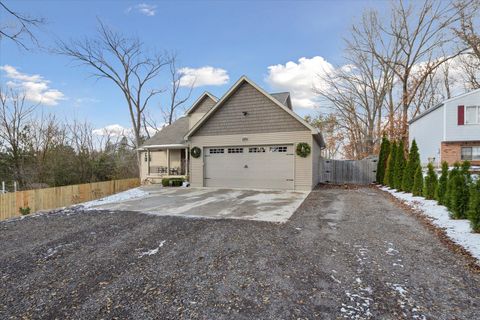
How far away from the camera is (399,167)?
1091 cm

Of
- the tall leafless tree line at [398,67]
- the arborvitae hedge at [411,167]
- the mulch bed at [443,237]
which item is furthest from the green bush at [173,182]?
the tall leafless tree line at [398,67]

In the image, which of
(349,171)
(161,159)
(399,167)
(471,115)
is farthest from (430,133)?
(161,159)

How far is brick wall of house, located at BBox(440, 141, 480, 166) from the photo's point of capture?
16.4 meters

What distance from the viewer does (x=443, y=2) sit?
57.7 ft

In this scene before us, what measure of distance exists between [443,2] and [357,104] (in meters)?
9.01

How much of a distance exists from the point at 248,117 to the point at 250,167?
7.95 ft

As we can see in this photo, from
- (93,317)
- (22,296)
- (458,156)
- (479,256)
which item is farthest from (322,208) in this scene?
(458,156)

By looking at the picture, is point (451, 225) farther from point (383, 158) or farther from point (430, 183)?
point (383, 158)

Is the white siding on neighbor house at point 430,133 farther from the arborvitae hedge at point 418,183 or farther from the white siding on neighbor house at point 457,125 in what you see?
the arborvitae hedge at point 418,183

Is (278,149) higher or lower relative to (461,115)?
lower

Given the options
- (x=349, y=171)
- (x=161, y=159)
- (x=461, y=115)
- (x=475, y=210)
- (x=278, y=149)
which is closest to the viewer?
Answer: (x=475, y=210)

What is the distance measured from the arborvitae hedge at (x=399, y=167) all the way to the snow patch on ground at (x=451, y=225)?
132 inches

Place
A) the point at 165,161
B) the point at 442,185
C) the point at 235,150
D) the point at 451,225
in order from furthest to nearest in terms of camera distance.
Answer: the point at 165,161
the point at 235,150
the point at 442,185
the point at 451,225

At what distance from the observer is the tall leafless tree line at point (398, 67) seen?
18.2 meters
